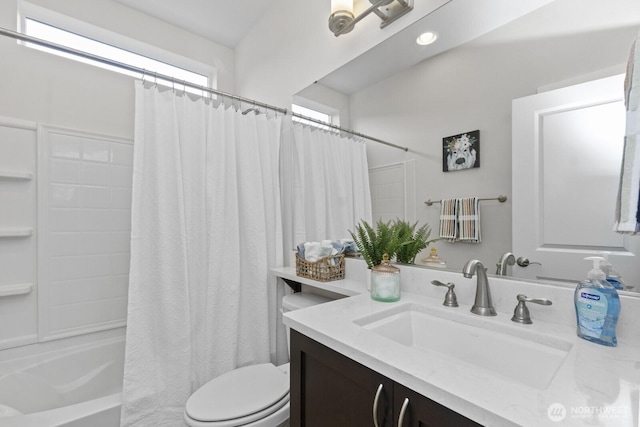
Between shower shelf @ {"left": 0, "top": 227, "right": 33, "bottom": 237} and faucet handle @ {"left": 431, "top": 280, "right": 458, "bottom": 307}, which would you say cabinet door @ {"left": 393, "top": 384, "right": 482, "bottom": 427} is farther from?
shower shelf @ {"left": 0, "top": 227, "right": 33, "bottom": 237}

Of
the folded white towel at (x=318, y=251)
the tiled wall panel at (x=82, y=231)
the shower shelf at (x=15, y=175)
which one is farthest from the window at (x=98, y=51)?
the folded white towel at (x=318, y=251)

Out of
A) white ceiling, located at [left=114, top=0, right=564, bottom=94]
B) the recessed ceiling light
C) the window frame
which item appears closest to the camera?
white ceiling, located at [left=114, top=0, right=564, bottom=94]

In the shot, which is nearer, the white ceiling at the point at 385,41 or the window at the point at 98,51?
the white ceiling at the point at 385,41

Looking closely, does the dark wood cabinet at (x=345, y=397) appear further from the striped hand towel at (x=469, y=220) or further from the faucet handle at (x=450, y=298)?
the striped hand towel at (x=469, y=220)

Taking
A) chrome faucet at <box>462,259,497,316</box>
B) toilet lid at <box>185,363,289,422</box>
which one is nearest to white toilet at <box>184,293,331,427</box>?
toilet lid at <box>185,363,289,422</box>

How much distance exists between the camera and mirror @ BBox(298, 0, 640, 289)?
785 millimetres

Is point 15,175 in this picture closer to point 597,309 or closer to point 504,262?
point 504,262

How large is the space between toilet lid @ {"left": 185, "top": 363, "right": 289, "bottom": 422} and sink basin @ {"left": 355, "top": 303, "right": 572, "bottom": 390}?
59 cm

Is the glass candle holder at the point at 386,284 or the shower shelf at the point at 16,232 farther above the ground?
the shower shelf at the point at 16,232

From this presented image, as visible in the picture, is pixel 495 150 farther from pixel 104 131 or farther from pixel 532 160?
pixel 104 131

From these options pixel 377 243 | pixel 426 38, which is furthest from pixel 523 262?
pixel 426 38

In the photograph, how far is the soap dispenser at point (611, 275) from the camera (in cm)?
76

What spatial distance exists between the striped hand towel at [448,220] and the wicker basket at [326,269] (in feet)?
1.72

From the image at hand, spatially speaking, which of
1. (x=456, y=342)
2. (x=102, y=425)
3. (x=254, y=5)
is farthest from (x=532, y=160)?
(x=254, y=5)
